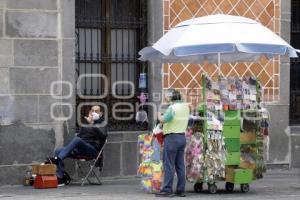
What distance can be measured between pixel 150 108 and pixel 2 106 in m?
2.83

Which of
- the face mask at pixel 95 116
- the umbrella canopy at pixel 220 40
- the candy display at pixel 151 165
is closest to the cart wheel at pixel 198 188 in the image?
the candy display at pixel 151 165

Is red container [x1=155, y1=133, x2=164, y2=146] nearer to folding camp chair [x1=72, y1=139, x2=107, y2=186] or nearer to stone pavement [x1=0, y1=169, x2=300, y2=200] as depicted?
stone pavement [x1=0, y1=169, x2=300, y2=200]

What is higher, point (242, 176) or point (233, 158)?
point (233, 158)

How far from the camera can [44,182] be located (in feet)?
37.8

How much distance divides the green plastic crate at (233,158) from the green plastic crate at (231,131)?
0.91 ft

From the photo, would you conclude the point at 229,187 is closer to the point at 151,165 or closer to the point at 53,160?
the point at 151,165

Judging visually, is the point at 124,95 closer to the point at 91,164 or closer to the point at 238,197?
the point at 91,164

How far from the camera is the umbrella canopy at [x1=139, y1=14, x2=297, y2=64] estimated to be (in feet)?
33.4

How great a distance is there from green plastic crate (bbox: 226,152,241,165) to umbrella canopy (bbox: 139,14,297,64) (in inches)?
62.5

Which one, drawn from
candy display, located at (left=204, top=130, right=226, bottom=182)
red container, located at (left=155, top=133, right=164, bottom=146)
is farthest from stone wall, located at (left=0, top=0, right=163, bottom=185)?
candy display, located at (left=204, top=130, right=226, bottom=182)

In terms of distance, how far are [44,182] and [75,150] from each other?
2.46 feet

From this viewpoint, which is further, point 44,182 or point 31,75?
point 31,75

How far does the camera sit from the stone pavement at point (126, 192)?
1041 centimetres

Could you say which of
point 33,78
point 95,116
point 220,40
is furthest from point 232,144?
point 33,78
